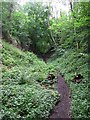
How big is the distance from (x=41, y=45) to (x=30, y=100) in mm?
19503

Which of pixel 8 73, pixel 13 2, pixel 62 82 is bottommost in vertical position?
pixel 62 82

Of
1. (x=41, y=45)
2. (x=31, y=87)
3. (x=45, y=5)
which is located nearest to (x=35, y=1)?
(x=45, y=5)

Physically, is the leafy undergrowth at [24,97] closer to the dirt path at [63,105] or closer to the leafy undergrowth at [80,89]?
the dirt path at [63,105]

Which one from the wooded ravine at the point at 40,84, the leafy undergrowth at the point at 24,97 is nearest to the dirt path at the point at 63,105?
the wooded ravine at the point at 40,84

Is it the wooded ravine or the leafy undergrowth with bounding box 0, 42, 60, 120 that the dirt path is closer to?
the wooded ravine

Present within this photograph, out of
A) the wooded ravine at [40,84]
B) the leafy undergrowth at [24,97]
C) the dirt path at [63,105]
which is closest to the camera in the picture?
the leafy undergrowth at [24,97]

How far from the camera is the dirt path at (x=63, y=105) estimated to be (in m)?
9.55

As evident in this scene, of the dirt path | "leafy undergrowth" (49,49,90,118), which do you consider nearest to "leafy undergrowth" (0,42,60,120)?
the dirt path

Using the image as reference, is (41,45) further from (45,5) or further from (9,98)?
(9,98)

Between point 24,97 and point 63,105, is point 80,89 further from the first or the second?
point 24,97

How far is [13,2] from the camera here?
1970 centimetres

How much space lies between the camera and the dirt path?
9.55m

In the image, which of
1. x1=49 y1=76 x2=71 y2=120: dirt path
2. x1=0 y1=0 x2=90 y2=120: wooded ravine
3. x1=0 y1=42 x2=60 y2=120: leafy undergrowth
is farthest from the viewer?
x1=49 y1=76 x2=71 y2=120: dirt path

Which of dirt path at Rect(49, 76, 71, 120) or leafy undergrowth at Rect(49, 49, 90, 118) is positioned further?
dirt path at Rect(49, 76, 71, 120)
